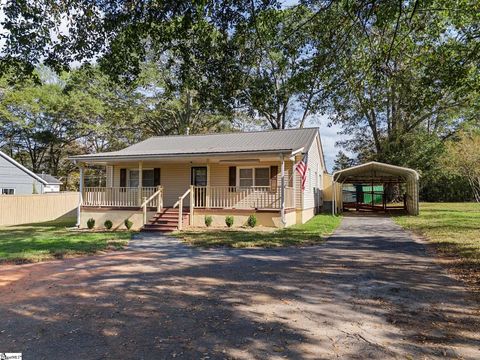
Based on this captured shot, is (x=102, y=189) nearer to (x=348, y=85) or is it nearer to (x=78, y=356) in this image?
(x=348, y=85)

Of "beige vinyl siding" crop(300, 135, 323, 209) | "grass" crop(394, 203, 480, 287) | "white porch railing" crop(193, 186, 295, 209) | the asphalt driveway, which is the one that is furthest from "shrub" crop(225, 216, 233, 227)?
"grass" crop(394, 203, 480, 287)

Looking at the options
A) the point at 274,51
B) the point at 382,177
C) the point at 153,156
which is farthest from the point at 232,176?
the point at 382,177

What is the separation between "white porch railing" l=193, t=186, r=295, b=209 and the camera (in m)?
14.9

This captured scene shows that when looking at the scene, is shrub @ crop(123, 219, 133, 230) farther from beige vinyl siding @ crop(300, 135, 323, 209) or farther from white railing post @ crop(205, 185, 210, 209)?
beige vinyl siding @ crop(300, 135, 323, 209)

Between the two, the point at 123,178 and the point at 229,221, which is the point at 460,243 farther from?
the point at 123,178

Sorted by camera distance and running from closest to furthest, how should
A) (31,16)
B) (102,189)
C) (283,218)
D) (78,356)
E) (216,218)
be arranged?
(78,356) < (31,16) < (283,218) < (216,218) < (102,189)

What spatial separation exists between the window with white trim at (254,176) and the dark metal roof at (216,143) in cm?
105

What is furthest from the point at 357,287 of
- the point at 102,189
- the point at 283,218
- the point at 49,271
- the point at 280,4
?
the point at 102,189

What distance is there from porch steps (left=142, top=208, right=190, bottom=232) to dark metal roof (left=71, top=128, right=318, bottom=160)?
2.48 metres

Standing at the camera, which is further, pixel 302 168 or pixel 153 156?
pixel 302 168

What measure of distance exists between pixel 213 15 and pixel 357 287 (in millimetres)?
5421

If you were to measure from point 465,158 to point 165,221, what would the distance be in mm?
20971

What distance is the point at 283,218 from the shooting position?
46.3 feet

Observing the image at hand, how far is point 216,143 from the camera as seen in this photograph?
1867 cm
